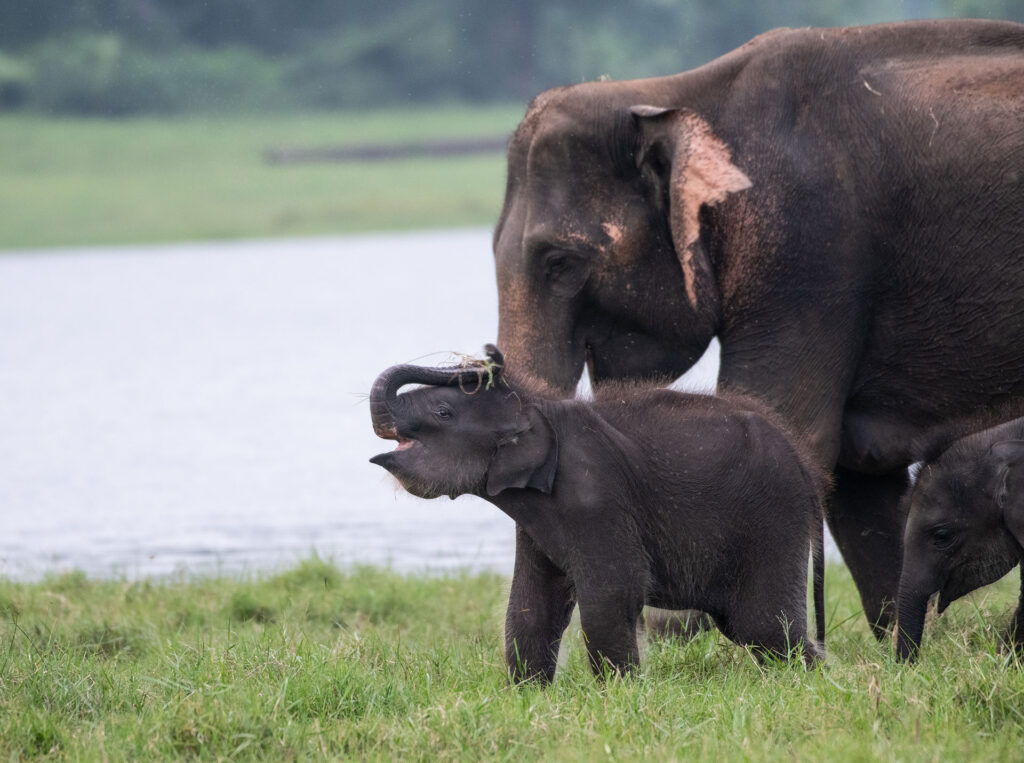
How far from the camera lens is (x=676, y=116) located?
5.60 meters

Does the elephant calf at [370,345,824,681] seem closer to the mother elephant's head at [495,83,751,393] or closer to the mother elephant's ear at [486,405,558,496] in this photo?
the mother elephant's ear at [486,405,558,496]

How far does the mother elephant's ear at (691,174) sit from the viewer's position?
548 centimetres

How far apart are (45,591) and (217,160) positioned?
118ft

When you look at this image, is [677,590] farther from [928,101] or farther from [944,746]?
[928,101]

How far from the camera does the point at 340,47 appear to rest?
158 ft

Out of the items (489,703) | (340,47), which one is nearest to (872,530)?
(489,703)

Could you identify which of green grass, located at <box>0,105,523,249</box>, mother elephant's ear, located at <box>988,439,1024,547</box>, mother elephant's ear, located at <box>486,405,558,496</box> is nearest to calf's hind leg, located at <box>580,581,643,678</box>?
mother elephant's ear, located at <box>486,405,558,496</box>

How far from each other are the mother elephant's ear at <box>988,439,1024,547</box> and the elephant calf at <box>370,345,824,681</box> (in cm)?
52

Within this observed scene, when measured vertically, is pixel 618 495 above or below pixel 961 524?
above

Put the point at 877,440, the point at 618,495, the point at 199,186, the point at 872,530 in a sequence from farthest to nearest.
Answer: the point at 199,186
the point at 872,530
the point at 877,440
the point at 618,495

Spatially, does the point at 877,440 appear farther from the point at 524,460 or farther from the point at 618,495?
the point at 524,460

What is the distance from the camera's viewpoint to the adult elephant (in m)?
5.43

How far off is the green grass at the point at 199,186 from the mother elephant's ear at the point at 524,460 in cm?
3134

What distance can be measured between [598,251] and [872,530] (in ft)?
4.72
